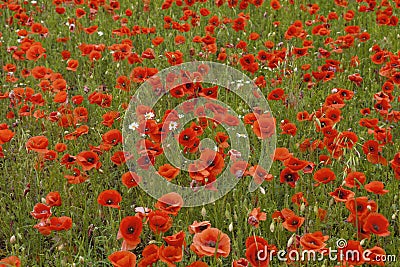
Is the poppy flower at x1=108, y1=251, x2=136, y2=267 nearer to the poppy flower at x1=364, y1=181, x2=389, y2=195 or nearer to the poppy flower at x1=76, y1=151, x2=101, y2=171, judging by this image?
the poppy flower at x1=76, y1=151, x2=101, y2=171

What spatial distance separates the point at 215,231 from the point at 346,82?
9.17 ft

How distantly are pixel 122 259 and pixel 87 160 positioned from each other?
1.02m

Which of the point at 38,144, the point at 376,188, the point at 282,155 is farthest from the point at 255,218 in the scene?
the point at 38,144

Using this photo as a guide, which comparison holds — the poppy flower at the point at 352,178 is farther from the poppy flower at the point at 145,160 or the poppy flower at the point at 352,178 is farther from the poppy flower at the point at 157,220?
the poppy flower at the point at 145,160

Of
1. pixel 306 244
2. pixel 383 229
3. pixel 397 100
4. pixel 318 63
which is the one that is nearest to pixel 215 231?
pixel 306 244

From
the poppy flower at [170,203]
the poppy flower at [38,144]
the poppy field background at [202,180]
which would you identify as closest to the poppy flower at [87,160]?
the poppy field background at [202,180]

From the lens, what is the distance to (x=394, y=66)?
369cm

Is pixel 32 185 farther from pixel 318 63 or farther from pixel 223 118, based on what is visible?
pixel 318 63

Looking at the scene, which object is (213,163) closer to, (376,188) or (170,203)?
(170,203)

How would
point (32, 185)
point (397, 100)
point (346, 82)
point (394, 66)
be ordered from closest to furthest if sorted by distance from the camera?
point (32, 185) < point (394, 66) < point (397, 100) < point (346, 82)

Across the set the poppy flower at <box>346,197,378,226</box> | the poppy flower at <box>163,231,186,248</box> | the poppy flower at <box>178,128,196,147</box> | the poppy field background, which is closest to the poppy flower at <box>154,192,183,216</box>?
the poppy field background

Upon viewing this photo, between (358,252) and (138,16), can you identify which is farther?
(138,16)
